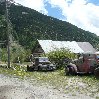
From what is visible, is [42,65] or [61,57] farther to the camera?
[61,57]

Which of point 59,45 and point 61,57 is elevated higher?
point 59,45

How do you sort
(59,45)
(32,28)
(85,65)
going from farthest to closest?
(32,28), (59,45), (85,65)

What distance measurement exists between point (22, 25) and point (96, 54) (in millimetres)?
110343

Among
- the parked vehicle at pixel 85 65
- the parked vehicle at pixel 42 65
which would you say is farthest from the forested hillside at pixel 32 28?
the parked vehicle at pixel 85 65

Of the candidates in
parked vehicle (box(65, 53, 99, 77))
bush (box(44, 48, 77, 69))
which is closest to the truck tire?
parked vehicle (box(65, 53, 99, 77))

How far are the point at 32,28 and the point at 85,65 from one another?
4518 inches

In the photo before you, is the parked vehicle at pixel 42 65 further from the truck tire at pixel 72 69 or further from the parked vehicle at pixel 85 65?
the truck tire at pixel 72 69

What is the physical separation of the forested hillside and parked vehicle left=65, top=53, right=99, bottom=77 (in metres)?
91.3

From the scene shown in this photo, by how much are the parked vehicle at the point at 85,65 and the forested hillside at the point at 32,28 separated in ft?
300

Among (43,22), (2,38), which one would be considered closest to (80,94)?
(2,38)

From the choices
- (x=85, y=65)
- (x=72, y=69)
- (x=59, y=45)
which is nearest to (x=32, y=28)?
(x=59, y=45)

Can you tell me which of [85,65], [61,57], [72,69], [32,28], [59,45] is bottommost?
[72,69]

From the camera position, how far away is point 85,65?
2892cm

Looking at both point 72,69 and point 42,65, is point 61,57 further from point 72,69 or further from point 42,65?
point 72,69
